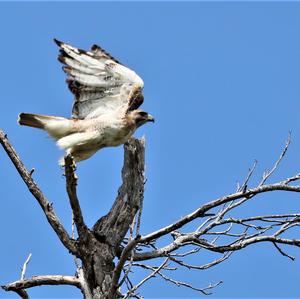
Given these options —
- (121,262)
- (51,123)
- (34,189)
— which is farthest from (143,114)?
(121,262)

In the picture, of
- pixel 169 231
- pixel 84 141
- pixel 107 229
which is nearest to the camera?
pixel 169 231

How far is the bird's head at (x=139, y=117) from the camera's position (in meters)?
7.96

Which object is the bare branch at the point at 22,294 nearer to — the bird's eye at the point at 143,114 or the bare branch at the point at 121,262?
the bare branch at the point at 121,262

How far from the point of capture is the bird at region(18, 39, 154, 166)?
25.1 feet

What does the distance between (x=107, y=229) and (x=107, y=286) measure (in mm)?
633

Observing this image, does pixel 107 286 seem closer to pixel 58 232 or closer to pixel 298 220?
pixel 58 232

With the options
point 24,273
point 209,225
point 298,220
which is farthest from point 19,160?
point 298,220

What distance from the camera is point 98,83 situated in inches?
313

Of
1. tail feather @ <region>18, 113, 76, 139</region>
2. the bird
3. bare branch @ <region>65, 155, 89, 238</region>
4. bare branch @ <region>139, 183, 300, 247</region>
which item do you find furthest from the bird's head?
bare branch @ <region>139, 183, 300, 247</region>

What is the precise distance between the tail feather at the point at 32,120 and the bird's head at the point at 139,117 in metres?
1.02

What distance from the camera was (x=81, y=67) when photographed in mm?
7660

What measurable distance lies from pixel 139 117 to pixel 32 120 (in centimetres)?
129

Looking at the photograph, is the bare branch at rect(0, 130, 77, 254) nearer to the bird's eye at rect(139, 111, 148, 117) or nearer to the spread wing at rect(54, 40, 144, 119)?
the spread wing at rect(54, 40, 144, 119)

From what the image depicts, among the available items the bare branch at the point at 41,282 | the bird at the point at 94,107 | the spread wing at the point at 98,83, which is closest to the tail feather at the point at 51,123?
the bird at the point at 94,107
